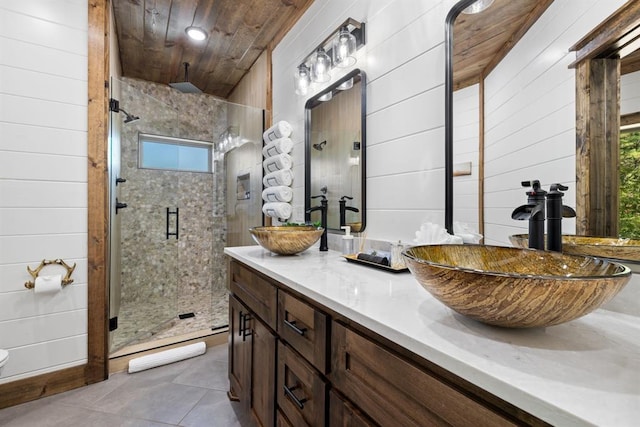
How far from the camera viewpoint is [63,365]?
1796mm

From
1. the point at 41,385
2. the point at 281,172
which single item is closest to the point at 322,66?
the point at 281,172

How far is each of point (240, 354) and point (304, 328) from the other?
0.79 m

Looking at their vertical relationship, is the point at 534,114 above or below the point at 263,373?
above

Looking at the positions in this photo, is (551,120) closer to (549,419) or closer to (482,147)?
(482,147)

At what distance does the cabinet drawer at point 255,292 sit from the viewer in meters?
1.10

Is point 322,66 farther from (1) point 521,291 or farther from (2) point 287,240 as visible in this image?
(1) point 521,291

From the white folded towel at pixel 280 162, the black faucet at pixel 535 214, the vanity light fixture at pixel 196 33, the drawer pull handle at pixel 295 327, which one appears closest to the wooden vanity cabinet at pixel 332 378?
the drawer pull handle at pixel 295 327

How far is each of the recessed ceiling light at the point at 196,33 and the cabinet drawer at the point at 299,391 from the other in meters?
2.66

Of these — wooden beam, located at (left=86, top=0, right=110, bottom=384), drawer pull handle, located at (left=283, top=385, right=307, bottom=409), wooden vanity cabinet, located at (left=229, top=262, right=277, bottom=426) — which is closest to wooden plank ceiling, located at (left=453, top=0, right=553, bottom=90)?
wooden vanity cabinet, located at (left=229, top=262, right=277, bottom=426)

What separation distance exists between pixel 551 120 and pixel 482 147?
23 centimetres

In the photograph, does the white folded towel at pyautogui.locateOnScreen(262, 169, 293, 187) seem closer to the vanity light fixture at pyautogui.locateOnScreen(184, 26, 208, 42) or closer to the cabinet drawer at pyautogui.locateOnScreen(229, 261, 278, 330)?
the cabinet drawer at pyautogui.locateOnScreen(229, 261, 278, 330)

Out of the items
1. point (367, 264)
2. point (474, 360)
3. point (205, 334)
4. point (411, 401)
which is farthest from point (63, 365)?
point (474, 360)

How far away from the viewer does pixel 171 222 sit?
3131mm

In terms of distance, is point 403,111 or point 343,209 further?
point 343,209
